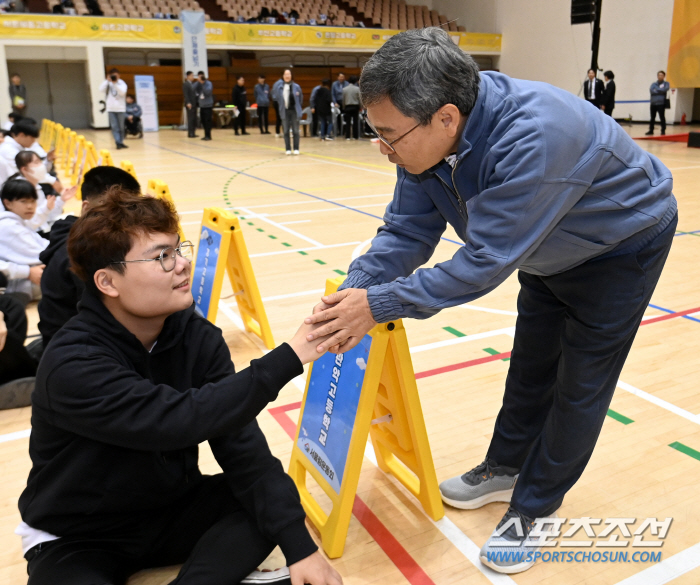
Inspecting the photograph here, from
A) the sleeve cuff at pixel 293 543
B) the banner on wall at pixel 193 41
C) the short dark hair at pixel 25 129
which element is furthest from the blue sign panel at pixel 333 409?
the banner on wall at pixel 193 41

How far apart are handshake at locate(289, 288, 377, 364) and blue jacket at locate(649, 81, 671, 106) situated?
59.4 feet

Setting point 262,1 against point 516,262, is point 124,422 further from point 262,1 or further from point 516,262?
point 262,1

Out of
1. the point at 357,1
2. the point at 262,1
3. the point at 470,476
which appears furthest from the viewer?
the point at 357,1

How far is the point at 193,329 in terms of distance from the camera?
6.11 ft

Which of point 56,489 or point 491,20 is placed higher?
point 491,20

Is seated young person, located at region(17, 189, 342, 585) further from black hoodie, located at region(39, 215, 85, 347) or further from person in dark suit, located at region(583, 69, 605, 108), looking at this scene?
person in dark suit, located at region(583, 69, 605, 108)

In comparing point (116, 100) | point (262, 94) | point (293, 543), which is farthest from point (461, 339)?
point (262, 94)

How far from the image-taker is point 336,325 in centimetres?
176

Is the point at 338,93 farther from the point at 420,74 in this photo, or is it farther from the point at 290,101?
the point at 420,74

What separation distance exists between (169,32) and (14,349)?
19.5 meters

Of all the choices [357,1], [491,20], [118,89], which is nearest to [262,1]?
[357,1]

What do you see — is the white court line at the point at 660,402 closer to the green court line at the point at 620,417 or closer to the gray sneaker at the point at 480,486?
the green court line at the point at 620,417

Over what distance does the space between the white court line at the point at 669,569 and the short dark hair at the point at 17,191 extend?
4230mm

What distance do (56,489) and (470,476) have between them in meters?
1.48
